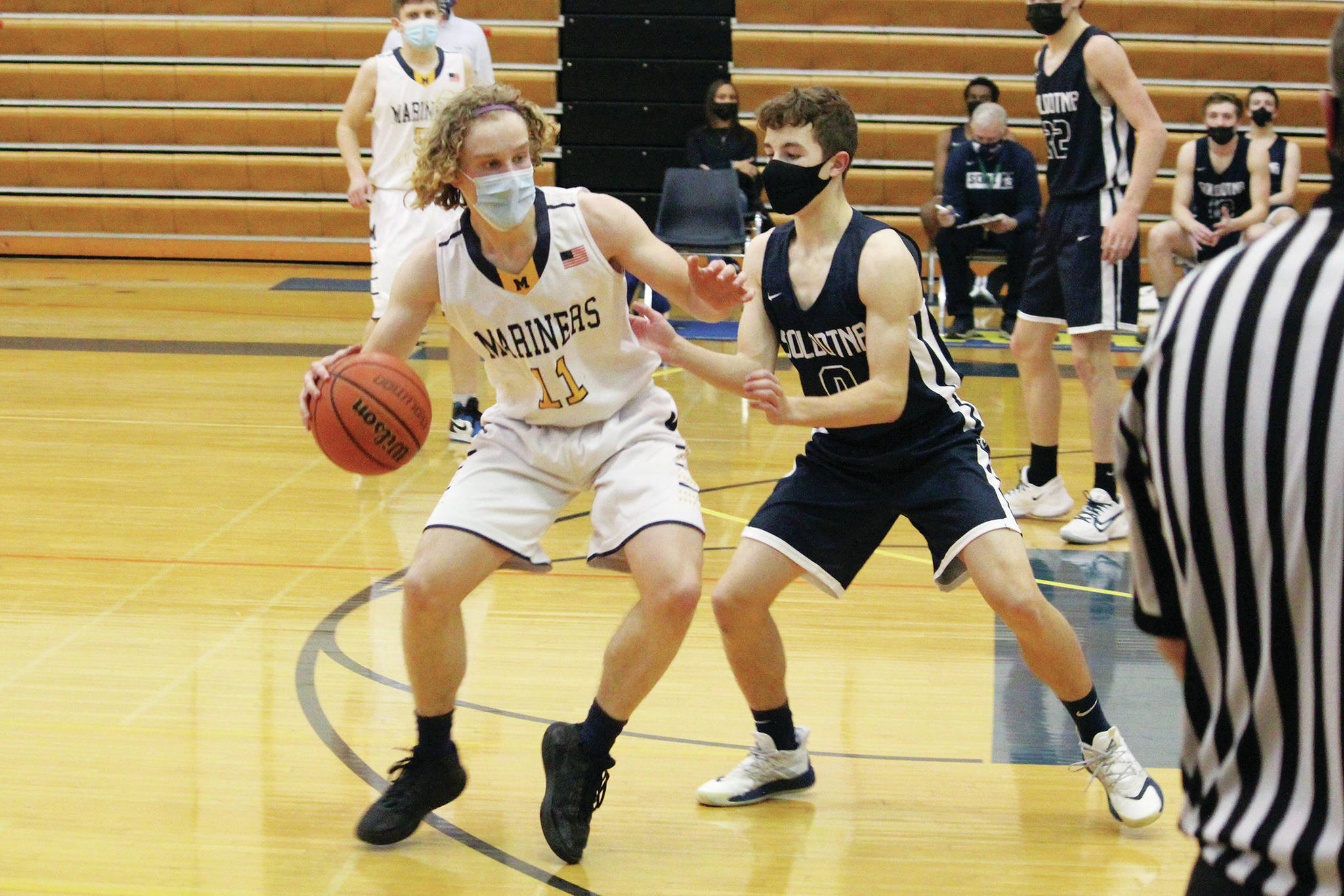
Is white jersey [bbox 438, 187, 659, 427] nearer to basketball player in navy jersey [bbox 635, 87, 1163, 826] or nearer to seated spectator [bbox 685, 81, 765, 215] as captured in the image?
basketball player in navy jersey [bbox 635, 87, 1163, 826]

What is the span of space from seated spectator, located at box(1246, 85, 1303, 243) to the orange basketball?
7.45 meters

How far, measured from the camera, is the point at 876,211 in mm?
11406

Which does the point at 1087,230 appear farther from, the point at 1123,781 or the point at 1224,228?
the point at 1224,228

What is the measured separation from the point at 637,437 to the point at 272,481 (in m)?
2.91

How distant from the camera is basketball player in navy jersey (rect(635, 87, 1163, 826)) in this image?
112 inches

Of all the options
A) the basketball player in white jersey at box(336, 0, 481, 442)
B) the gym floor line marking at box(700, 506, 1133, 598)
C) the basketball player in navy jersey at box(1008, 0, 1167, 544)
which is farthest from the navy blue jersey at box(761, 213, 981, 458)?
the basketball player in white jersey at box(336, 0, 481, 442)

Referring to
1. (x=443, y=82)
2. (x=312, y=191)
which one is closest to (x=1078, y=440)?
(x=443, y=82)

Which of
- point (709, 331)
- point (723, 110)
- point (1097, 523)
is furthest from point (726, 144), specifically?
point (1097, 523)

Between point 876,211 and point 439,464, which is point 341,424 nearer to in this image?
point 439,464

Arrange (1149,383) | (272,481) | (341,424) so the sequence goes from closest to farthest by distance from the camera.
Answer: (1149,383)
(341,424)
(272,481)

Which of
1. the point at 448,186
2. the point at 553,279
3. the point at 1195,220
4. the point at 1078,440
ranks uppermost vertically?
the point at 448,186

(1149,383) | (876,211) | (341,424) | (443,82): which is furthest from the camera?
(876,211)

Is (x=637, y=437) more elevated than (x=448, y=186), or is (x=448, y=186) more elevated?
(x=448, y=186)

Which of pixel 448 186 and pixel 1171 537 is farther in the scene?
pixel 448 186
